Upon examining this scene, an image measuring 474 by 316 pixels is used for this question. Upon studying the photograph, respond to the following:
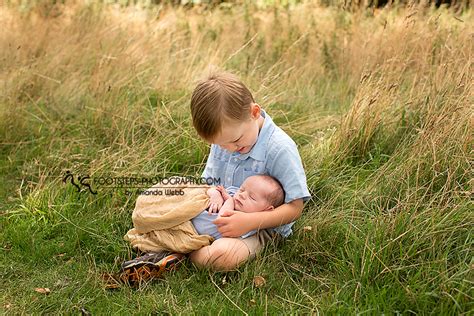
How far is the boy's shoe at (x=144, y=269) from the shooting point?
293 cm

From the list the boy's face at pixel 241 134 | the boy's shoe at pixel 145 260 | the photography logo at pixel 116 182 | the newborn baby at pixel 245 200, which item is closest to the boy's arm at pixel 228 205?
the newborn baby at pixel 245 200

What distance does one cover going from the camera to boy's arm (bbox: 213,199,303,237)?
2938 mm

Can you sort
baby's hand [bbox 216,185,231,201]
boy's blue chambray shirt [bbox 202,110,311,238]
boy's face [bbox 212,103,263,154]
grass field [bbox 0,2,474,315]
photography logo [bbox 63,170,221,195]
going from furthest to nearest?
photography logo [bbox 63,170,221,195], baby's hand [bbox 216,185,231,201], boy's blue chambray shirt [bbox 202,110,311,238], boy's face [bbox 212,103,263,154], grass field [bbox 0,2,474,315]

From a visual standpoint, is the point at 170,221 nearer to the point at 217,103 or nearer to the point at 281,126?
the point at 217,103

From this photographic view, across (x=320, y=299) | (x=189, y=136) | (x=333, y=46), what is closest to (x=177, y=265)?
(x=320, y=299)

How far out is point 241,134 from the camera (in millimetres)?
2904

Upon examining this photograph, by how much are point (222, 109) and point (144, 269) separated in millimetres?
860

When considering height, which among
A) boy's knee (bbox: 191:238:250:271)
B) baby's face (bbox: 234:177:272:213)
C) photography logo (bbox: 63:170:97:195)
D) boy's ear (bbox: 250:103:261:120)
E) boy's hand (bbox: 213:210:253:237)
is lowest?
photography logo (bbox: 63:170:97:195)

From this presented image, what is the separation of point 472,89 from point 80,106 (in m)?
2.87

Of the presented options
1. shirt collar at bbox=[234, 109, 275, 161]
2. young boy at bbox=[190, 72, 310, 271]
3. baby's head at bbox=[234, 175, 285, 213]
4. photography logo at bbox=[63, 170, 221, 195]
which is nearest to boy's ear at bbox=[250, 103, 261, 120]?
young boy at bbox=[190, 72, 310, 271]

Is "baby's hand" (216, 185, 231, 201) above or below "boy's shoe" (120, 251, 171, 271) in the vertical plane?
above

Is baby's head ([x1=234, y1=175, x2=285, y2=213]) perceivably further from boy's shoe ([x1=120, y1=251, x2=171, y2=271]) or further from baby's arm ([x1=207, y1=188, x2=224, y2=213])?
boy's shoe ([x1=120, y1=251, x2=171, y2=271])

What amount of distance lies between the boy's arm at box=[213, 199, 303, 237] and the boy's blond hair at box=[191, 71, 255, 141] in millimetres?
411

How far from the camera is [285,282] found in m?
2.92
